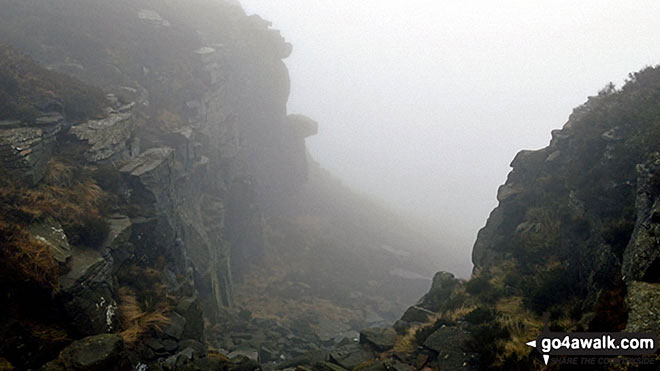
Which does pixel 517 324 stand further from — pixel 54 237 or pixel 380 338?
pixel 54 237

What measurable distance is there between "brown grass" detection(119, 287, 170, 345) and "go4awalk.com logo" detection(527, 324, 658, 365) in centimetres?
1137

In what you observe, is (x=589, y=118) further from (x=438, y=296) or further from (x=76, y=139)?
(x=76, y=139)

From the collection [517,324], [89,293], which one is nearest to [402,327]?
[517,324]

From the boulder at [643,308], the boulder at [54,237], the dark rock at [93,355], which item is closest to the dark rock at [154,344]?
the dark rock at [93,355]

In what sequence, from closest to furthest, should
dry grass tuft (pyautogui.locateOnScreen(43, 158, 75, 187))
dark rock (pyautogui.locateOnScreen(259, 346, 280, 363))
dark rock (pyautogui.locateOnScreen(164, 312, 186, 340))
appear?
dark rock (pyautogui.locateOnScreen(164, 312, 186, 340)) → dry grass tuft (pyautogui.locateOnScreen(43, 158, 75, 187)) → dark rock (pyautogui.locateOnScreen(259, 346, 280, 363))

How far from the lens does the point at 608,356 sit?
247 inches

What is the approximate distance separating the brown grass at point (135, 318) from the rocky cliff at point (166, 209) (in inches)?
2.7

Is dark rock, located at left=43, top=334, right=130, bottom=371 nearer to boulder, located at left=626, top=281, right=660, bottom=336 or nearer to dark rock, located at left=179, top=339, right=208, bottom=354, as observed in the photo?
dark rock, located at left=179, top=339, right=208, bottom=354

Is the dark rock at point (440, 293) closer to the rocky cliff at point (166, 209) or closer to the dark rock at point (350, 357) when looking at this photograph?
the dark rock at point (350, 357)

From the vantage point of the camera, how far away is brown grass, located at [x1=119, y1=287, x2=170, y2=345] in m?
10.9

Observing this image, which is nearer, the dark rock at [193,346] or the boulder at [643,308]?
the boulder at [643,308]

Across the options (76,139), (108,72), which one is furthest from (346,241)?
(76,139)

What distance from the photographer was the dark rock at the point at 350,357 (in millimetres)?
12102

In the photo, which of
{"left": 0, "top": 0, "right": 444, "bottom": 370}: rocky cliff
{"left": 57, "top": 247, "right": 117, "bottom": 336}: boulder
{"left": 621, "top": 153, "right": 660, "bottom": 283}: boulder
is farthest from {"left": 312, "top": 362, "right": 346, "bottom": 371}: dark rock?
{"left": 621, "top": 153, "right": 660, "bottom": 283}: boulder
